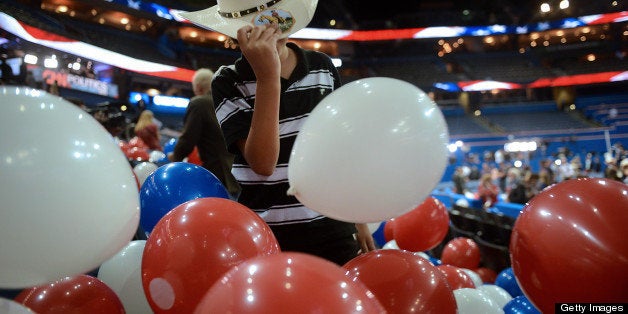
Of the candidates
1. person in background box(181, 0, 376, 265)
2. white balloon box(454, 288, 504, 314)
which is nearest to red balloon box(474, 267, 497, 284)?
white balloon box(454, 288, 504, 314)

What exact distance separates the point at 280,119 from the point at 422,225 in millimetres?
1509

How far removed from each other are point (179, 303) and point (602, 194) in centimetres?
101

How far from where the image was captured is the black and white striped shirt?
1.25 m

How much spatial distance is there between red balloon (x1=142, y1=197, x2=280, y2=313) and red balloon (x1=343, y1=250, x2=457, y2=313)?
0.25 metres

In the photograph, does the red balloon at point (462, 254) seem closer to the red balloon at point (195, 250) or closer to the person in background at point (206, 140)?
the person in background at point (206, 140)

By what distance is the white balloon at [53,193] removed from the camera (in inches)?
23.9

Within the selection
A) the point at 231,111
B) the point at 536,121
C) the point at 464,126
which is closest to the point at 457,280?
the point at 231,111

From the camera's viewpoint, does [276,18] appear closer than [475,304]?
Yes

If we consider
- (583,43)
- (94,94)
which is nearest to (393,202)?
(94,94)

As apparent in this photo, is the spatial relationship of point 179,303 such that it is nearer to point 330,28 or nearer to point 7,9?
point 7,9

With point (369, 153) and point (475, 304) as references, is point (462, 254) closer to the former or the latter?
point (475, 304)

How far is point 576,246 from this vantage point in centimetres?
95

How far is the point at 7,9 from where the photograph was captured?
10.8 meters

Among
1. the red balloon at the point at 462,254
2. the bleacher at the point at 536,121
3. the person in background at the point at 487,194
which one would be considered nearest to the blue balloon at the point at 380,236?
the red balloon at the point at 462,254
